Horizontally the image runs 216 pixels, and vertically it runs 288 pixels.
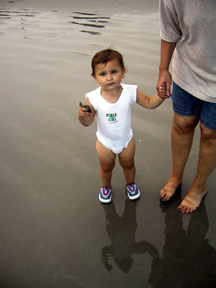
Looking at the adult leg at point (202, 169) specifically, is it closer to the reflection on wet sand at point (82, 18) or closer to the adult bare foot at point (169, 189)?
the adult bare foot at point (169, 189)

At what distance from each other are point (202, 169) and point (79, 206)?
109cm

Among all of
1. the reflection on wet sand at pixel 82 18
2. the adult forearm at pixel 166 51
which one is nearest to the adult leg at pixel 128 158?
the adult forearm at pixel 166 51

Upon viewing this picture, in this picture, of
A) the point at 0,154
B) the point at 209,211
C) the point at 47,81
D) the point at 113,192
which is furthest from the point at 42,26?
the point at 209,211

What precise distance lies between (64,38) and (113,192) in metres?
5.14

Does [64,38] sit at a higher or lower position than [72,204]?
higher

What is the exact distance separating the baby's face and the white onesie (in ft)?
0.36

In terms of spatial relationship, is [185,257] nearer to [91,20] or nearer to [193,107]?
[193,107]

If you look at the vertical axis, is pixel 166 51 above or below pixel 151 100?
above

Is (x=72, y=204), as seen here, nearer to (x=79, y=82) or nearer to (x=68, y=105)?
(x=68, y=105)

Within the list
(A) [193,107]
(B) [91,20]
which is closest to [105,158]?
(A) [193,107]

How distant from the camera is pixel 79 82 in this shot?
4.16 meters

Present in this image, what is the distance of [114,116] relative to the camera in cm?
184

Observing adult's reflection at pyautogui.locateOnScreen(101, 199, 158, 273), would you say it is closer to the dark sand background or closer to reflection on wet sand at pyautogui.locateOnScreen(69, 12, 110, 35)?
the dark sand background

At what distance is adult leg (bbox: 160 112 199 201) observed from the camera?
1.93m
